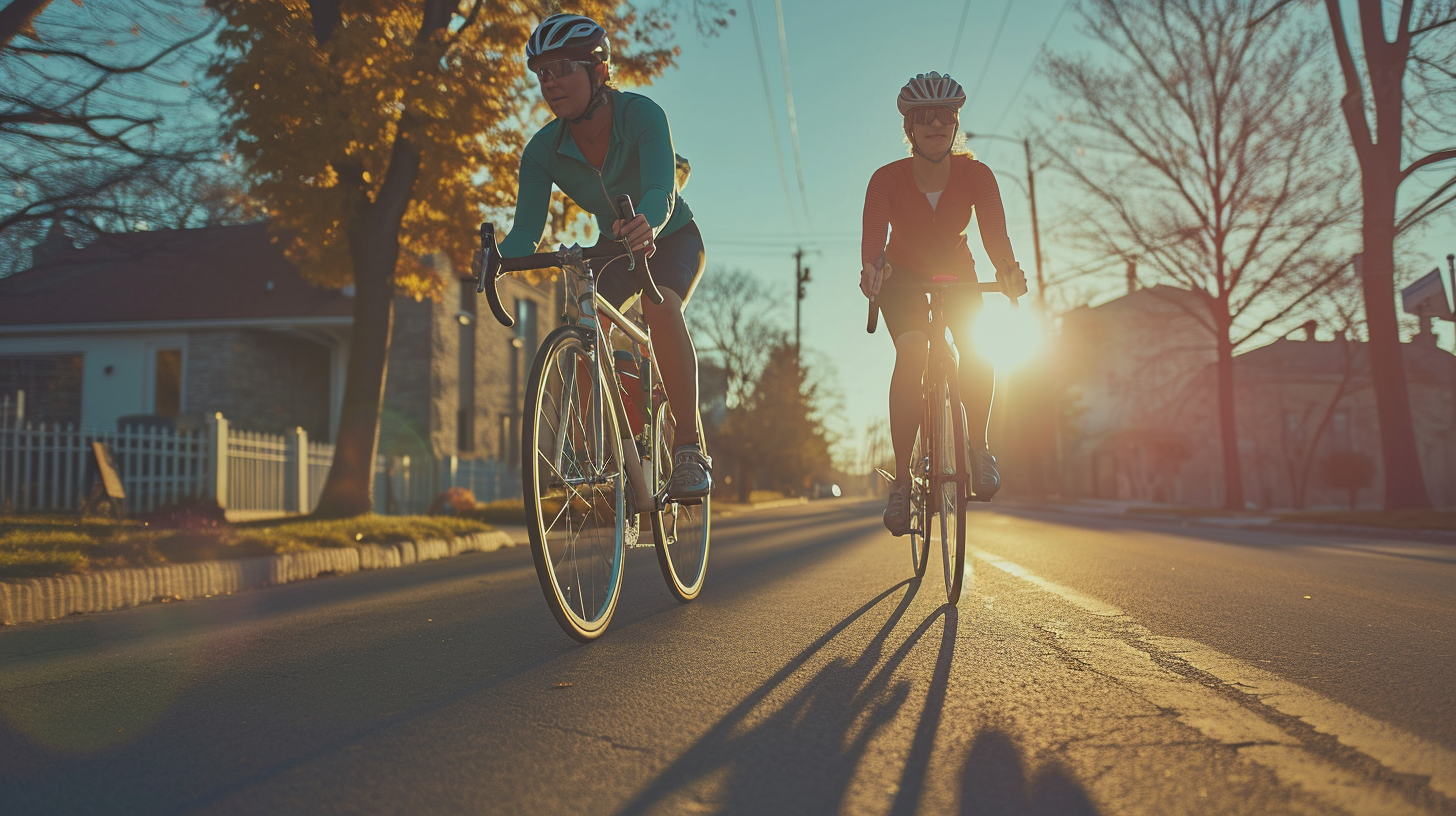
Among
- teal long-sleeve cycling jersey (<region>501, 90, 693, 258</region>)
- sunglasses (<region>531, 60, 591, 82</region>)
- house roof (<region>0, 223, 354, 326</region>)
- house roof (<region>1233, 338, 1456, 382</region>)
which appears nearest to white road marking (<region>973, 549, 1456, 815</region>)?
teal long-sleeve cycling jersey (<region>501, 90, 693, 258</region>)

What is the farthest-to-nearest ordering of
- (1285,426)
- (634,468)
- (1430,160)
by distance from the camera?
(1285,426) < (1430,160) < (634,468)

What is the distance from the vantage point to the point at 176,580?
679 cm

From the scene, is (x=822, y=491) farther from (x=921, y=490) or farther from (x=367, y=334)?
(x=921, y=490)

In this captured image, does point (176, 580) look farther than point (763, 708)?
Yes

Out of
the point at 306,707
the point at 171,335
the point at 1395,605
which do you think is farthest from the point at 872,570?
the point at 171,335

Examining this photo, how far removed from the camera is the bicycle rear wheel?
4758 millimetres

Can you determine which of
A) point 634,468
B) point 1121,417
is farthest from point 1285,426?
point 634,468

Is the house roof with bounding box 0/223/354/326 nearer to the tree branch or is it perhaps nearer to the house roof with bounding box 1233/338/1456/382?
the tree branch

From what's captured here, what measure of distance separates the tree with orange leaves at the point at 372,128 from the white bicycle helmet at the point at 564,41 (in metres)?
8.25

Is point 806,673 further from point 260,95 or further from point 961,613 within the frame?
point 260,95

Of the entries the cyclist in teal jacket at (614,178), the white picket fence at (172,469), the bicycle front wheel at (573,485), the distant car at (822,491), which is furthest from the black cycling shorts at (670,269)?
the distant car at (822,491)

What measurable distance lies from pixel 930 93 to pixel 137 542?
590cm

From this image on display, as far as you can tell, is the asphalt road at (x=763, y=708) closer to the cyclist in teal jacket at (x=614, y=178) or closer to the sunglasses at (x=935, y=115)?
the cyclist in teal jacket at (x=614, y=178)

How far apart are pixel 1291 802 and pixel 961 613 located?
2.56m
